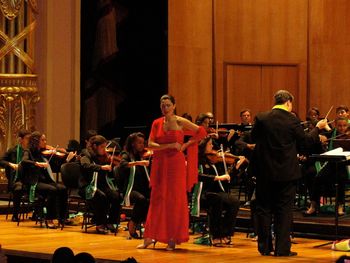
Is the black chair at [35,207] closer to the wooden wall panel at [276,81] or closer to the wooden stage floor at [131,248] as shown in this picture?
the wooden stage floor at [131,248]

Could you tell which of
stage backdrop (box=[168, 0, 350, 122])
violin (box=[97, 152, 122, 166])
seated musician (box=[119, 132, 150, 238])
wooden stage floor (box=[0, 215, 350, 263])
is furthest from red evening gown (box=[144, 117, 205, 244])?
stage backdrop (box=[168, 0, 350, 122])

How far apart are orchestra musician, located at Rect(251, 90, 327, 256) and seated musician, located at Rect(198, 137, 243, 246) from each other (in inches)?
35.7

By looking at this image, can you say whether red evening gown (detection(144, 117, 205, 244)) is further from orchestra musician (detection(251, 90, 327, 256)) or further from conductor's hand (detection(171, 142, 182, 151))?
orchestra musician (detection(251, 90, 327, 256))

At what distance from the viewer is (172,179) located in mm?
8859

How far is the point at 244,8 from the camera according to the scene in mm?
15328

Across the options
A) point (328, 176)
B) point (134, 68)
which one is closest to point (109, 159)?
point (328, 176)

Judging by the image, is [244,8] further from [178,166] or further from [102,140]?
[178,166]

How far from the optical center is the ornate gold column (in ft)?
45.2

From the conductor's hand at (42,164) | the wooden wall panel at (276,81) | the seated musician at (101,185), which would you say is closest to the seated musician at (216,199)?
the seated musician at (101,185)

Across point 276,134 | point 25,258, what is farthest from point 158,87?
point 25,258

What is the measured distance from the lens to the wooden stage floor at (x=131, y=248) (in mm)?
8164

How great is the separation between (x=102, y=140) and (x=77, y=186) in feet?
2.06

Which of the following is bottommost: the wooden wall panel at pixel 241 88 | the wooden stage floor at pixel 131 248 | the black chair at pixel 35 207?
the wooden stage floor at pixel 131 248

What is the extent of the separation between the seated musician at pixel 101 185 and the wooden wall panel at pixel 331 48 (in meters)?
5.91
